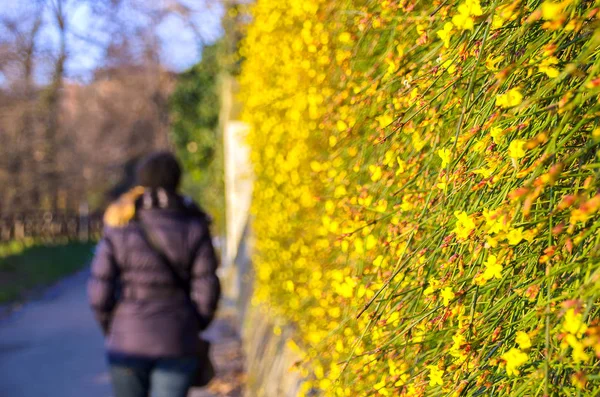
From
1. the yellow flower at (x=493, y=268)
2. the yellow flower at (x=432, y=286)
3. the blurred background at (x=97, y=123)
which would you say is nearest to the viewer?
the yellow flower at (x=493, y=268)

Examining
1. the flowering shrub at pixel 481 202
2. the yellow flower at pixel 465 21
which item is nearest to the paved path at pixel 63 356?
the flowering shrub at pixel 481 202

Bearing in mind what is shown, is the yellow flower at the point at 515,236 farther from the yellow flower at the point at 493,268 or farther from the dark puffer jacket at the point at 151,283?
the dark puffer jacket at the point at 151,283

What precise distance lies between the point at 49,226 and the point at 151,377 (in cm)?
2952

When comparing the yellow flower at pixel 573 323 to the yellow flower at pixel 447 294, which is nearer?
the yellow flower at pixel 573 323

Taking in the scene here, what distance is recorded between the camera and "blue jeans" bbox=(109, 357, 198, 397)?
4.22 metres

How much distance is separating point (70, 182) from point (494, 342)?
1300 inches

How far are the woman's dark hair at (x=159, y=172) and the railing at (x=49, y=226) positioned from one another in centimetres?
2190

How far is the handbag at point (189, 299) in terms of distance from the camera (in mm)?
4273

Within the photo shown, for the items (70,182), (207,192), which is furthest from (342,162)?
(70,182)

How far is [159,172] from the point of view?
443 cm

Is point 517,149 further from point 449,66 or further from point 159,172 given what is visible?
point 159,172

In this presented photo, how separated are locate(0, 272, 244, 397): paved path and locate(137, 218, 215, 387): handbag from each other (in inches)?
105

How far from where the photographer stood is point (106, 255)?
4.27m

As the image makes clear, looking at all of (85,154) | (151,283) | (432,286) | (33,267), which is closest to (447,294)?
(432,286)
